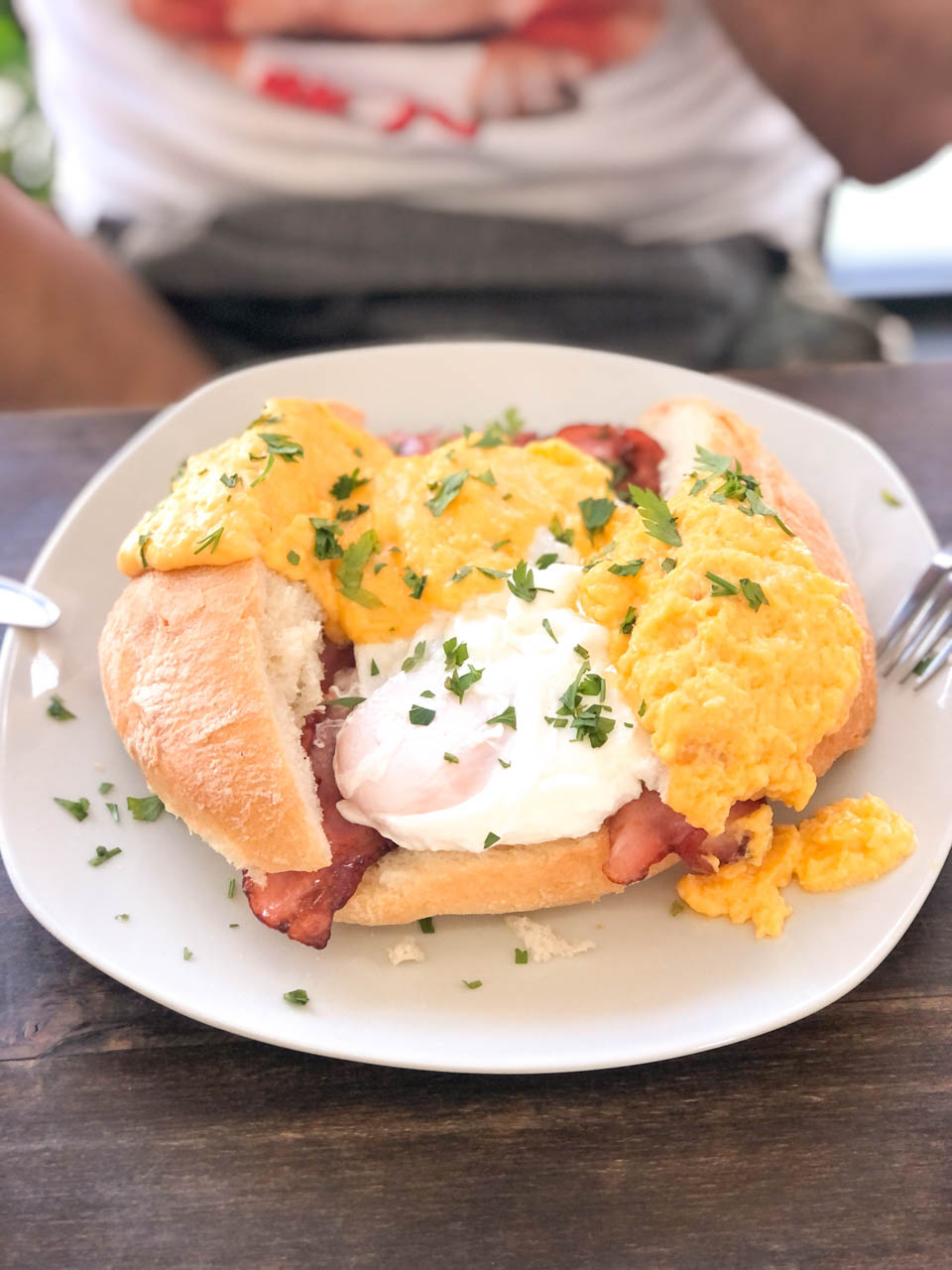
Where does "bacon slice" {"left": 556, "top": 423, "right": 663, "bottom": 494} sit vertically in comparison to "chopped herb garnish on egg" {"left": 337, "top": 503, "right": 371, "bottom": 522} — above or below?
below

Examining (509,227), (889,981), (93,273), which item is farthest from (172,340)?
(889,981)

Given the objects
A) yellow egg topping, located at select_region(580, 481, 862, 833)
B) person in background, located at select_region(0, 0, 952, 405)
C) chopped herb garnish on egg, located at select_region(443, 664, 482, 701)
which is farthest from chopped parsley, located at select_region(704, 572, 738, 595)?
person in background, located at select_region(0, 0, 952, 405)

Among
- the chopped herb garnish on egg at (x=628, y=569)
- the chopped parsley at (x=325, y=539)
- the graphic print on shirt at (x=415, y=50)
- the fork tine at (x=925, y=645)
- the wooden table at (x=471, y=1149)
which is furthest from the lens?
the graphic print on shirt at (x=415, y=50)

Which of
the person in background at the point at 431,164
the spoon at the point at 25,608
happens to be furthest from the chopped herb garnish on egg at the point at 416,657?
the person in background at the point at 431,164

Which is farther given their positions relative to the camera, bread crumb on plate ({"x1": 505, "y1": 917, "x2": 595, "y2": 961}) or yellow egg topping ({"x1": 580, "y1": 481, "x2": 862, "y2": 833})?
bread crumb on plate ({"x1": 505, "y1": 917, "x2": 595, "y2": 961})

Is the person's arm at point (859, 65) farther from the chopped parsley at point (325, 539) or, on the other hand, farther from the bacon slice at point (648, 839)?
the bacon slice at point (648, 839)

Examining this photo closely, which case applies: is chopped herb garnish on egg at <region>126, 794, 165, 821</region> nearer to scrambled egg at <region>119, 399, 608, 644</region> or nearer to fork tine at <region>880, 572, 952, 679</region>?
scrambled egg at <region>119, 399, 608, 644</region>

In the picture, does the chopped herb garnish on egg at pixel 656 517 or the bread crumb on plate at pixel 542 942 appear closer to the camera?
the bread crumb on plate at pixel 542 942
